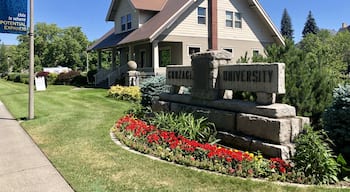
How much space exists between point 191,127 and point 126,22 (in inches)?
859

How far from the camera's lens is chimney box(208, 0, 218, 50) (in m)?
23.4

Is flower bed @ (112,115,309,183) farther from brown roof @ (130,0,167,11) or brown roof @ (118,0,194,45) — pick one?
brown roof @ (130,0,167,11)

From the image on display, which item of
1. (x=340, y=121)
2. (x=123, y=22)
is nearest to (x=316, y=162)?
(x=340, y=121)

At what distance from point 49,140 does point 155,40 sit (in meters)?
15.1

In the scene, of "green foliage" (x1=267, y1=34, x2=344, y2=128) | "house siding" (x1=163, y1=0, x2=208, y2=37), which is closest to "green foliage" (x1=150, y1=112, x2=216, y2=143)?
"green foliage" (x1=267, y1=34, x2=344, y2=128)

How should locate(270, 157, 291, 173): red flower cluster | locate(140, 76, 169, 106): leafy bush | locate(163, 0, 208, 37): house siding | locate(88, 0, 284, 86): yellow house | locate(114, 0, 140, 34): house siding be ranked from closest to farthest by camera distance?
locate(270, 157, 291, 173): red flower cluster < locate(140, 76, 169, 106): leafy bush < locate(88, 0, 284, 86): yellow house < locate(163, 0, 208, 37): house siding < locate(114, 0, 140, 34): house siding

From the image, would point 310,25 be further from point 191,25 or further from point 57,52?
point 191,25

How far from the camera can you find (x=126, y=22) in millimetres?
27281

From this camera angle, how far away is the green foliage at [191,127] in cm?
682

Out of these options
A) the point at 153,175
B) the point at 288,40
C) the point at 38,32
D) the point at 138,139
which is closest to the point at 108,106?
the point at 138,139

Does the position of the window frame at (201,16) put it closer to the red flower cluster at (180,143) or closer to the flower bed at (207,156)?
the red flower cluster at (180,143)

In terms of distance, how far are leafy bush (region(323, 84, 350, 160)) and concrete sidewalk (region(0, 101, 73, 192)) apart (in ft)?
14.2

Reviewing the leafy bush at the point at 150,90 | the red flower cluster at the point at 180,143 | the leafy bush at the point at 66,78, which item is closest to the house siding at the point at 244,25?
the leafy bush at the point at 150,90

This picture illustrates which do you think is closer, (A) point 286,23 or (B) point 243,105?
(B) point 243,105
